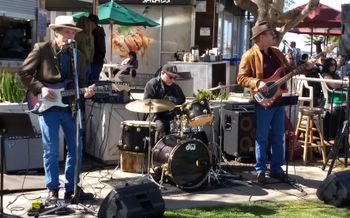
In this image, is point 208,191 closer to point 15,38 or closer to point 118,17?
point 15,38

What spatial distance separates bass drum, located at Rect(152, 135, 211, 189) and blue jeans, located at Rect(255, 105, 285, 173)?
2.14 feet

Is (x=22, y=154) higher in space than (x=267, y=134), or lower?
lower

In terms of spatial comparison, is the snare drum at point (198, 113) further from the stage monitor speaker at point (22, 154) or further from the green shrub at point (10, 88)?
the green shrub at point (10, 88)

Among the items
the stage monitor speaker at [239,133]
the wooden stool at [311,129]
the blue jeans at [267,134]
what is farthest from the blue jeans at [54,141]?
the wooden stool at [311,129]

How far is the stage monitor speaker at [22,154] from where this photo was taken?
22.9ft

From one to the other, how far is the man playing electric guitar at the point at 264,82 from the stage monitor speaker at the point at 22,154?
257cm

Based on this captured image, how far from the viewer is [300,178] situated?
25.1 feet

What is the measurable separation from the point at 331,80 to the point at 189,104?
12.2 ft

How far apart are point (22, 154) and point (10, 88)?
2.84ft

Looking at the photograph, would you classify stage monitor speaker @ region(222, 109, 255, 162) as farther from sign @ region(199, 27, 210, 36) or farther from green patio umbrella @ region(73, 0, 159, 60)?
sign @ region(199, 27, 210, 36)

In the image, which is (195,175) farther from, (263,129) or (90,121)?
(90,121)

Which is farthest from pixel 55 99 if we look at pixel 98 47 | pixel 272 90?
pixel 98 47

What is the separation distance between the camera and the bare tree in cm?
1103

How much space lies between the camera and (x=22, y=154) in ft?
23.3
